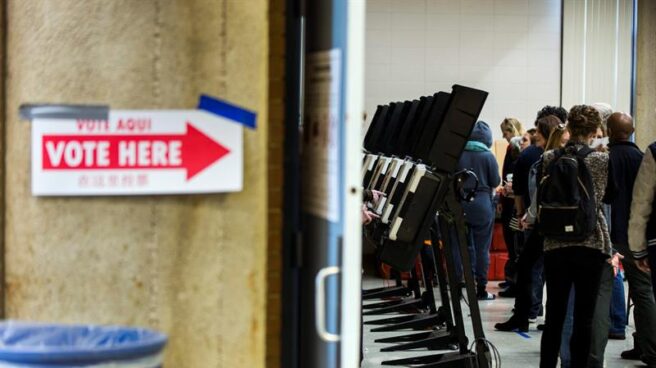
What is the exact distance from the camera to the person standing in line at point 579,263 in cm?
520

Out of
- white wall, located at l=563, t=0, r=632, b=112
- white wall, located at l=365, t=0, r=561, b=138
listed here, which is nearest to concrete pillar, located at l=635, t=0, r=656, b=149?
white wall, located at l=563, t=0, r=632, b=112

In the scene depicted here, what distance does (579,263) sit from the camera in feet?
17.1

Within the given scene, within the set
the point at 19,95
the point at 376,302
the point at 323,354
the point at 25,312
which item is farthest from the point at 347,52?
the point at 376,302

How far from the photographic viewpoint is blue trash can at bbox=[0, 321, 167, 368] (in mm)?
2156

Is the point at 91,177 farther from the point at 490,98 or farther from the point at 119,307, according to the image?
→ the point at 490,98

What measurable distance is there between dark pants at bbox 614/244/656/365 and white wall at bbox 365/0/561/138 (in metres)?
6.47

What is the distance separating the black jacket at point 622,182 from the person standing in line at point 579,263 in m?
0.20

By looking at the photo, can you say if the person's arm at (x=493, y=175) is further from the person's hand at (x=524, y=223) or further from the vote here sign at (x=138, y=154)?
the vote here sign at (x=138, y=154)

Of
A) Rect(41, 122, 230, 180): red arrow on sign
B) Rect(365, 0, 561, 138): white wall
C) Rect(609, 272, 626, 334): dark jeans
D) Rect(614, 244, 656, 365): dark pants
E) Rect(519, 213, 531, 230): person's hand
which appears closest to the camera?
Rect(41, 122, 230, 180): red arrow on sign

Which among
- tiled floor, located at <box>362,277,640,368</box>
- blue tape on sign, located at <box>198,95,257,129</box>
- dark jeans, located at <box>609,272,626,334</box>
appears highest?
blue tape on sign, located at <box>198,95,257,129</box>

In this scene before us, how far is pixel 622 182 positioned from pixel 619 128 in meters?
0.37

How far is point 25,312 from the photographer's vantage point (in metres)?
2.79

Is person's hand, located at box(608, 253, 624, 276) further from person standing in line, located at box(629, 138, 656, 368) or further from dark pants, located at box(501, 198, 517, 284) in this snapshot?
dark pants, located at box(501, 198, 517, 284)

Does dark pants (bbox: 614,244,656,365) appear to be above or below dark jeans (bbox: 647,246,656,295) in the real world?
below
